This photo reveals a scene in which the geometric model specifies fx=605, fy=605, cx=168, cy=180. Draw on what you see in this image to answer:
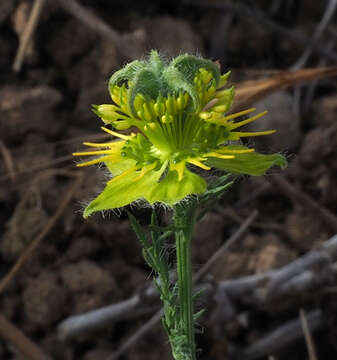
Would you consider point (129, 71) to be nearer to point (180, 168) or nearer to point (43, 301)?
point (180, 168)

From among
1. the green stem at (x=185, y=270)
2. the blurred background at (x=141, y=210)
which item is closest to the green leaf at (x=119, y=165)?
the green stem at (x=185, y=270)

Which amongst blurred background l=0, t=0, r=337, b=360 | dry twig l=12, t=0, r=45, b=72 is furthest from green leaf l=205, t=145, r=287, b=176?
dry twig l=12, t=0, r=45, b=72

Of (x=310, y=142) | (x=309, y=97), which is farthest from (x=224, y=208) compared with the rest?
(x=309, y=97)

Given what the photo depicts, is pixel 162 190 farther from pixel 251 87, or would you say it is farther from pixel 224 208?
pixel 224 208

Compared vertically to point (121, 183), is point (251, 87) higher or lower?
higher

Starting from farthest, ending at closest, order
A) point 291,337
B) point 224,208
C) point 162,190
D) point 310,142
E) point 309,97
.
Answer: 1. point 309,97
2. point 310,142
3. point 224,208
4. point 291,337
5. point 162,190

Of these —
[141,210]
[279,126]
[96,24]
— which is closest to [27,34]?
[96,24]

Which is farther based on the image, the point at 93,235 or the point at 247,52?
the point at 247,52
